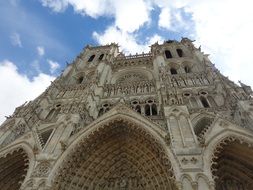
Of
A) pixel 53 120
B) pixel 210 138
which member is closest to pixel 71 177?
pixel 53 120

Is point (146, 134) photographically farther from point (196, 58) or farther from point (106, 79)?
point (196, 58)

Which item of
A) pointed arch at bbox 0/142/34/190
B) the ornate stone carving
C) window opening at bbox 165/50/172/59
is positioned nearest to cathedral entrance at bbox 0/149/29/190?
pointed arch at bbox 0/142/34/190

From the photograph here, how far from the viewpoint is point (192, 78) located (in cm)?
1639

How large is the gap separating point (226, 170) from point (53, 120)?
974cm

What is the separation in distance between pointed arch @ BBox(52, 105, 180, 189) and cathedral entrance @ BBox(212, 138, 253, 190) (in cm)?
254

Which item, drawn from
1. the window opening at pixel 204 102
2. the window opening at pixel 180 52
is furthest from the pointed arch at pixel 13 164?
the window opening at pixel 180 52

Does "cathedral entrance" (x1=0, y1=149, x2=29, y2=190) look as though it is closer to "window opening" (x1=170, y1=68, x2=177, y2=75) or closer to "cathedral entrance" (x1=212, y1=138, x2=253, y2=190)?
"cathedral entrance" (x1=212, y1=138, x2=253, y2=190)

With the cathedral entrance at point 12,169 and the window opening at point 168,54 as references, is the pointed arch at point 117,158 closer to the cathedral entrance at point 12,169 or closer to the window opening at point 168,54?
the cathedral entrance at point 12,169

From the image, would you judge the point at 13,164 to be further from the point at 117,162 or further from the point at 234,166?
the point at 234,166

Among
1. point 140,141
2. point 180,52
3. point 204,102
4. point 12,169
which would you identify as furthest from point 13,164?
point 180,52

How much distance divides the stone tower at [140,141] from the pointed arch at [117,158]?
4 cm

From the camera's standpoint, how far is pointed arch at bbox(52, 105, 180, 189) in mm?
10291

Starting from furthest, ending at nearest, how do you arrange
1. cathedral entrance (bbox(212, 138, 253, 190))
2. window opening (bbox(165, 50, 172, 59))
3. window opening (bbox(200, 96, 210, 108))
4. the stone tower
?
window opening (bbox(165, 50, 172, 59)), window opening (bbox(200, 96, 210, 108)), cathedral entrance (bbox(212, 138, 253, 190)), the stone tower

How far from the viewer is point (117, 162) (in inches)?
473
